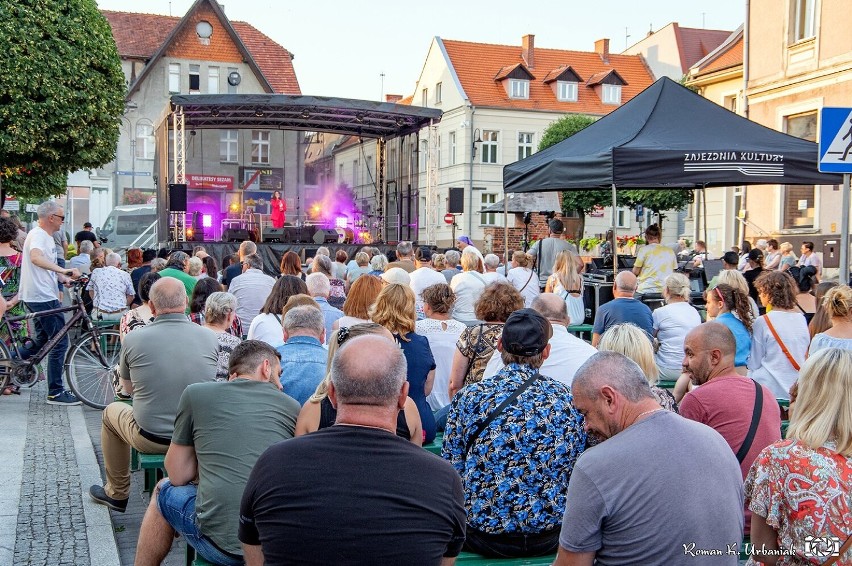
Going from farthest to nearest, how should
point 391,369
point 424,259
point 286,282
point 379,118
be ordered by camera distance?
Answer: 1. point 379,118
2. point 424,259
3. point 286,282
4. point 391,369

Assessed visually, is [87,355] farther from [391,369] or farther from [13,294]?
[391,369]

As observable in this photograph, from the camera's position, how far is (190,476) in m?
3.72

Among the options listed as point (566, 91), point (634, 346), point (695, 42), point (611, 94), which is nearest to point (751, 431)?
point (634, 346)

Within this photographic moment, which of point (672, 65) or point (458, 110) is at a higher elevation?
point (672, 65)

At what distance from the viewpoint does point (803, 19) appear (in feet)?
67.4

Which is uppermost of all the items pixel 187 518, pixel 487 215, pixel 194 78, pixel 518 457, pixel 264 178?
pixel 194 78

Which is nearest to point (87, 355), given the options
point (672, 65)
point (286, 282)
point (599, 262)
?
point (286, 282)

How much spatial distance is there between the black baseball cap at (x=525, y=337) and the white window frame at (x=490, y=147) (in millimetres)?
40767

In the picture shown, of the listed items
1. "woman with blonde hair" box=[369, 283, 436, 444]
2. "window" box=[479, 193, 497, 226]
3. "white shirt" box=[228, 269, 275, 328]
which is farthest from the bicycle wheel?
"window" box=[479, 193, 497, 226]

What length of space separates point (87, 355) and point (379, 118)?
1566 cm

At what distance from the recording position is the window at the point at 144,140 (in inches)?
1625

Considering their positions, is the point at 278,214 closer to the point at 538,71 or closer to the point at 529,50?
the point at 538,71

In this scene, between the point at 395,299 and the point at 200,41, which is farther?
the point at 200,41

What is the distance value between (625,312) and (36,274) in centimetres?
571
